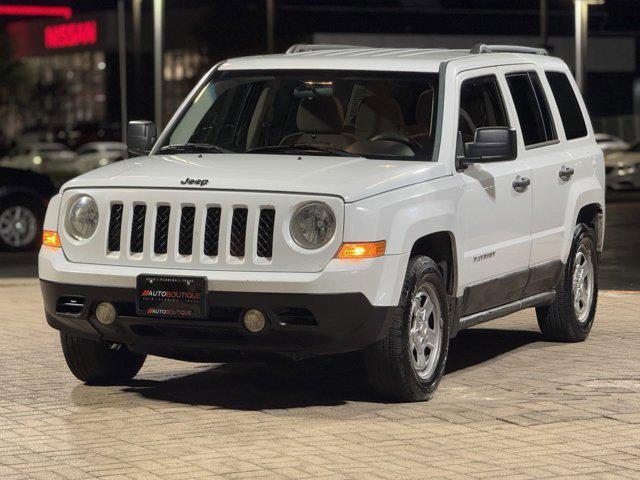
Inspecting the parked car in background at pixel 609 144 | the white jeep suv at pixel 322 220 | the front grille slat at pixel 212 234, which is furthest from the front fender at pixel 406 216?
the parked car in background at pixel 609 144

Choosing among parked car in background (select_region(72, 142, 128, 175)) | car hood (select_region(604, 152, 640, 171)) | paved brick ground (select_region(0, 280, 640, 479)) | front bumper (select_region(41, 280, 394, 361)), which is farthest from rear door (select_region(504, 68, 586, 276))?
parked car in background (select_region(72, 142, 128, 175))

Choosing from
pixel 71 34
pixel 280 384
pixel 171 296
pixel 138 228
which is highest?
pixel 138 228

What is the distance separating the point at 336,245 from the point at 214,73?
2378 millimetres

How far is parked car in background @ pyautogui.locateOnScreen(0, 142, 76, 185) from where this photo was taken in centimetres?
5783

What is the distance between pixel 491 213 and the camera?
955 centimetres

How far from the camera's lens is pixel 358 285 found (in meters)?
8.16

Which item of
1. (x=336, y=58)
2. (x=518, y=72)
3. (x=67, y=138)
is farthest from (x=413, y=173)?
(x=67, y=138)

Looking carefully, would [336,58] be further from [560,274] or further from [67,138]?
[67,138]

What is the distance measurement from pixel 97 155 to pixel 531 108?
51.6 metres

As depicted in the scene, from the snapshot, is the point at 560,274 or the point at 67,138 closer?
the point at 560,274

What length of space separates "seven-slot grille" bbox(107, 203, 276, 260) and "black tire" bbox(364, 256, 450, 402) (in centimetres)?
79

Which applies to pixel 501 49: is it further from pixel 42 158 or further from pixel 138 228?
pixel 42 158

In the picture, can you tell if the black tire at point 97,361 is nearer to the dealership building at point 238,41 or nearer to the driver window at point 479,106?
the driver window at point 479,106

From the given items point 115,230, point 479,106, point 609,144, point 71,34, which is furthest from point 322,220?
point 71,34
